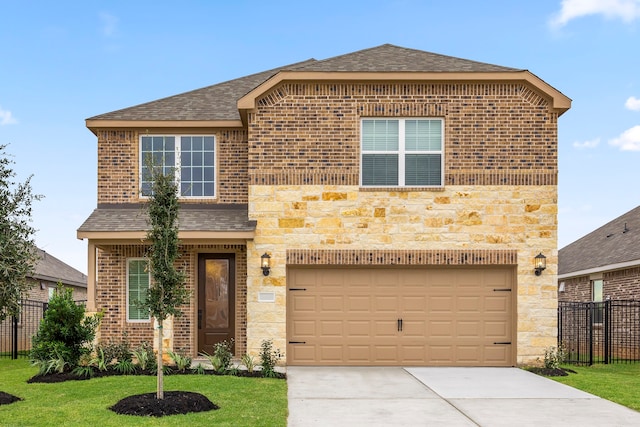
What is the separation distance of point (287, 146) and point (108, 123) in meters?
4.67

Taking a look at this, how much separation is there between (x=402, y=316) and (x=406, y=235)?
6.24 ft

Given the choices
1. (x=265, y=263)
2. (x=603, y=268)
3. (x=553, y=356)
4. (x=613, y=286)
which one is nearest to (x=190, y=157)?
(x=265, y=263)

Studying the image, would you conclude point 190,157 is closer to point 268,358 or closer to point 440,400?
point 268,358

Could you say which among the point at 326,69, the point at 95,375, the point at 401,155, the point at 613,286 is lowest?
the point at 95,375

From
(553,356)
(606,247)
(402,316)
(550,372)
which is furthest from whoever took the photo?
(606,247)

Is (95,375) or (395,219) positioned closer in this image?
(95,375)

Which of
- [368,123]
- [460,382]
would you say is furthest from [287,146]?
[460,382]

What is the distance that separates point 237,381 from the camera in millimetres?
12227

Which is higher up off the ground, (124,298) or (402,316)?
(124,298)

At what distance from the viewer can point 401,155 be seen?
14820mm

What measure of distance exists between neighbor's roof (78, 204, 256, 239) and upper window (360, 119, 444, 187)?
10.1 feet

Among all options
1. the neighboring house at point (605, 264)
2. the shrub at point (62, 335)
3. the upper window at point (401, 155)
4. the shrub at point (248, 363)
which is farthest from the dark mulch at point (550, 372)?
the shrub at point (62, 335)

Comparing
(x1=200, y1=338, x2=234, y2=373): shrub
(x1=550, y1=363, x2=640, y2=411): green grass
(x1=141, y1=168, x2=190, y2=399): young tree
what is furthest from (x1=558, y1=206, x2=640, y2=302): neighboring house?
(x1=141, y1=168, x2=190, y2=399): young tree

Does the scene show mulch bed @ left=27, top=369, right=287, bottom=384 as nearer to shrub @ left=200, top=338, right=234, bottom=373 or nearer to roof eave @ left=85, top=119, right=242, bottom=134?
shrub @ left=200, top=338, right=234, bottom=373
